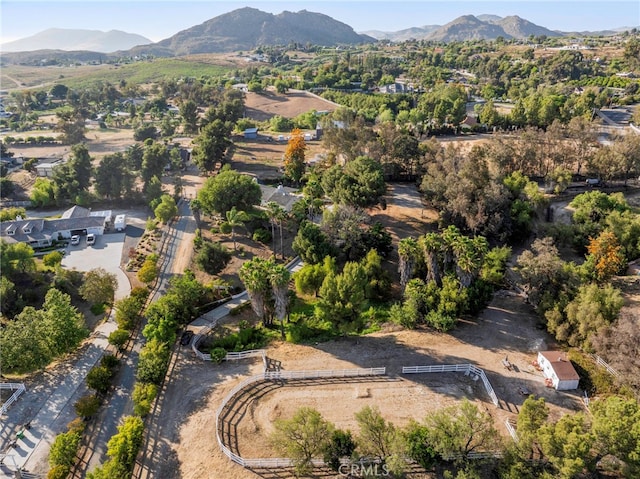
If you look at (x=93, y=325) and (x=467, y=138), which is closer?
(x=93, y=325)

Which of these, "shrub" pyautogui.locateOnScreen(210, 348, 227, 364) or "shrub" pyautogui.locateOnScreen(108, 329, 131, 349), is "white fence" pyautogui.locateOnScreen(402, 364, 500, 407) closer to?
"shrub" pyautogui.locateOnScreen(210, 348, 227, 364)

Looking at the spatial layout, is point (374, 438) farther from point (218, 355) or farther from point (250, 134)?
point (250, 134)

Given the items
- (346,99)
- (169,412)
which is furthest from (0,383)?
(346,99)

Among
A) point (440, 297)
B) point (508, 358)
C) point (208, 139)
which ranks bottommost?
point (508, 358)

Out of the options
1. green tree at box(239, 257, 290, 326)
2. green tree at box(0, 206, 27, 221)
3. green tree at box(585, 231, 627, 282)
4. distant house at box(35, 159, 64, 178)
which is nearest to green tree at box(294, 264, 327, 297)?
green tree at box(239, 257, 290, 326)

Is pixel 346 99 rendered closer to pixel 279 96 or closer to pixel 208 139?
pixel 279 96

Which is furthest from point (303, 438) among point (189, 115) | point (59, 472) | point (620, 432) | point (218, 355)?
point (189, 115)
